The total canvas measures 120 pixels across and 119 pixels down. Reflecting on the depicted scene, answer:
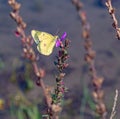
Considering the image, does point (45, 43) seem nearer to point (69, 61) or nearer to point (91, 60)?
point (91, 60)

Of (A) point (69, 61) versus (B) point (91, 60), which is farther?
(A) point (69, 61)

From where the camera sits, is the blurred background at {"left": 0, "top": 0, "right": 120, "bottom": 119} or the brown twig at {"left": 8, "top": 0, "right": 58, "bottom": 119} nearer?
the brown twig at {"left": 8, "top": 0, "right": 58, "bottom": 119}

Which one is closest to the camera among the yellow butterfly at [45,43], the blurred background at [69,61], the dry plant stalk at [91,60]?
the dry plant stalk at [91,60]

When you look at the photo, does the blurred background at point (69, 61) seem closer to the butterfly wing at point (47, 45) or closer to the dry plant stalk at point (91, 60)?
the butterfly wing at point (47, 45)

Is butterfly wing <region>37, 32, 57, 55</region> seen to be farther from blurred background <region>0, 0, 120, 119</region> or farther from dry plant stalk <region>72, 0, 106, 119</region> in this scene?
blurred background <region>0, 0, 120, 119</region>

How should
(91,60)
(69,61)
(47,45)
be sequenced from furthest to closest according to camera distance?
(69,61) → (47,45) → (91,60)

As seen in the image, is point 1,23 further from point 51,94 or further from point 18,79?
point 51,94

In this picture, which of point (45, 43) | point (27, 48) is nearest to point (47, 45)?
point (45, 43)

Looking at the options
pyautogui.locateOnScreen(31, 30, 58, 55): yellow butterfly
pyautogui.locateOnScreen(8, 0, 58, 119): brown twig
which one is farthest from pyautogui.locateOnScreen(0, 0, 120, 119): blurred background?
pyautogui.locateOnScreen(8, 0, 58, 119): brown twig

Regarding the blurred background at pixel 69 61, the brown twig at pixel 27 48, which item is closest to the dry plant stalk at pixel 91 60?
the brown twig at pixel 27 48
